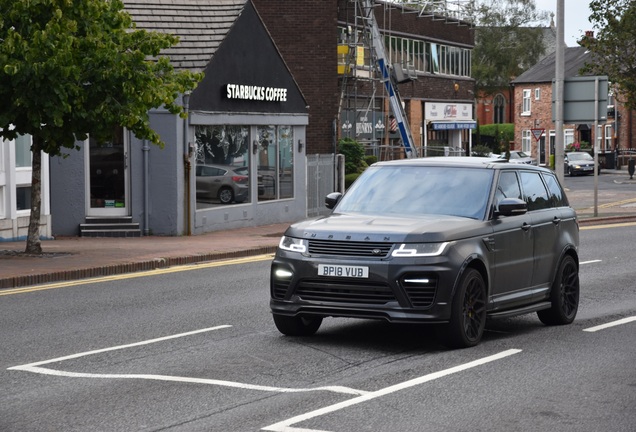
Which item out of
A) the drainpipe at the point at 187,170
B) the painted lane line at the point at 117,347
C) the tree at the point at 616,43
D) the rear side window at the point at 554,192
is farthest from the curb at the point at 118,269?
the tree at the point at 616,43

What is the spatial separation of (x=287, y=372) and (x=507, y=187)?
3.58m

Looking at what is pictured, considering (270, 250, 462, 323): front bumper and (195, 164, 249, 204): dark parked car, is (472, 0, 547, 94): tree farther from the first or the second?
(270, 250, 462, 323): front bumper

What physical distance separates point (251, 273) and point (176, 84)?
3.79 m

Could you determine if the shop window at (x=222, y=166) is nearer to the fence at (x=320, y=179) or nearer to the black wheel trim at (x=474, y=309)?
the fence at (x=320, y=179)

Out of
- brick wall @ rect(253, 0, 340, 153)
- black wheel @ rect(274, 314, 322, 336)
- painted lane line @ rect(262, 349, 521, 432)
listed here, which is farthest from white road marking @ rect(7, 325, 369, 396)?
brick wall @ rect(253, 0, 340, 153)

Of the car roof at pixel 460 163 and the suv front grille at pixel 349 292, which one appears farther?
the car roof at pixel 460 163

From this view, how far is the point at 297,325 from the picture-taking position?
11.0m

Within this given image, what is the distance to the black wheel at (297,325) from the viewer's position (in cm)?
1097

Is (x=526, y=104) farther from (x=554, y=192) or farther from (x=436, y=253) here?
(x=436, y=253)

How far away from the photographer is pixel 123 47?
63.8ft

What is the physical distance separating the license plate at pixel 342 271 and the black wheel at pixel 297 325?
2.72 ft

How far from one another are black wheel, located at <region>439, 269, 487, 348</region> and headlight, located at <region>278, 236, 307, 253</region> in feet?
4.55

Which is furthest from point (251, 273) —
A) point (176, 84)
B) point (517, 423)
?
point (517, 423)

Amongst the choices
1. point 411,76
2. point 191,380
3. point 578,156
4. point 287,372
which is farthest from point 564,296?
point 578,156
